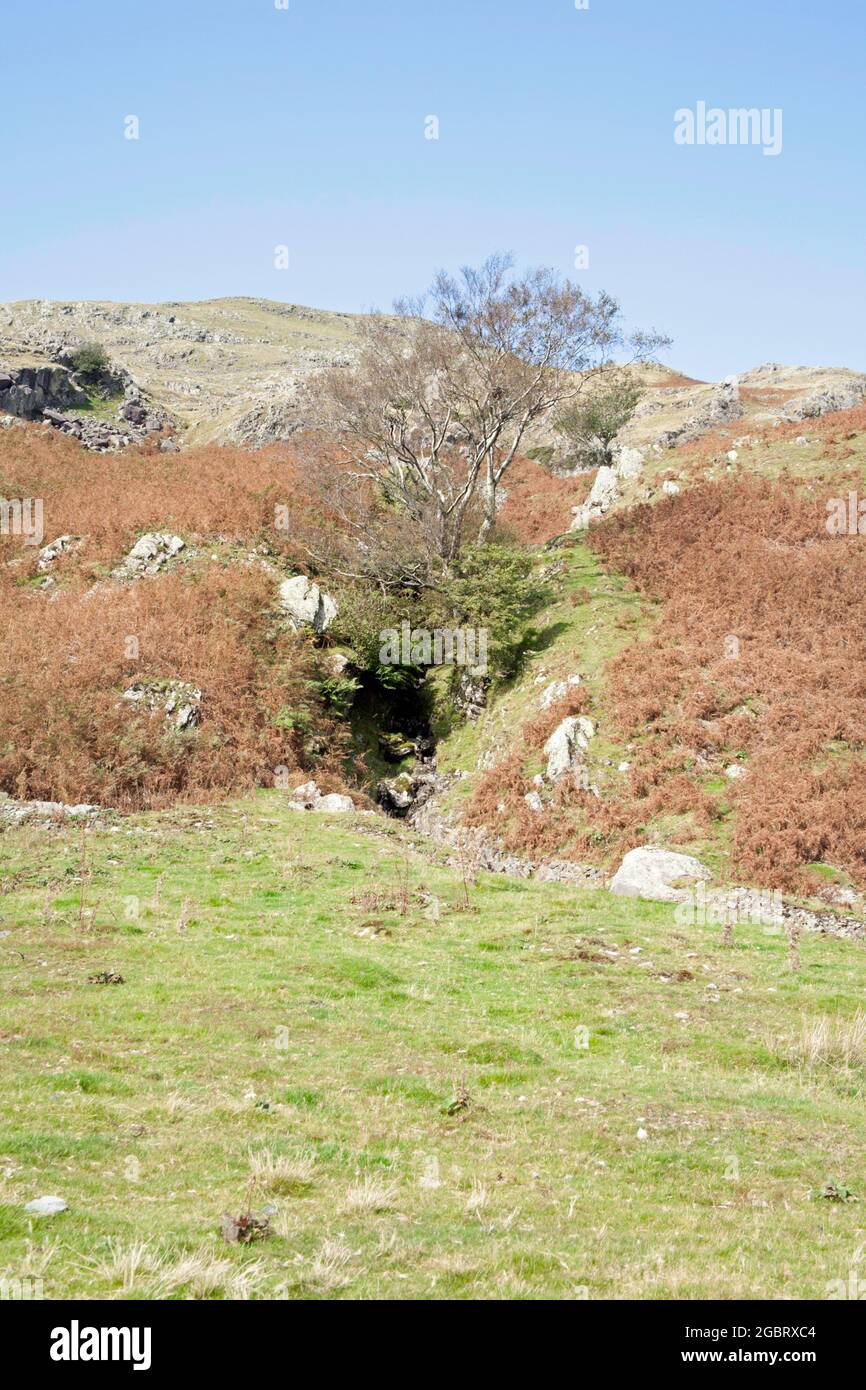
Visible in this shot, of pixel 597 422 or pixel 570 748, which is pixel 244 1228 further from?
pixel 597 422

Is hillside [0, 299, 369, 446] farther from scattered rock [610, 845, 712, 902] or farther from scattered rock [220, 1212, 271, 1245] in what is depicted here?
scattered rock [220, 1212, 271, 1245]

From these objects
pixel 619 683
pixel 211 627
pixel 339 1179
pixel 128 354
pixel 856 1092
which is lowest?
pixel 856 1092

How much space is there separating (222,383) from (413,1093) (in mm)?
100518

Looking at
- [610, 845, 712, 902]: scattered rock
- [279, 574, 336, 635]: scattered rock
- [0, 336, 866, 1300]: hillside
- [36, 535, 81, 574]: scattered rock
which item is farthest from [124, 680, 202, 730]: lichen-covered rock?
[610, 845, 712, 902]: scattered rock

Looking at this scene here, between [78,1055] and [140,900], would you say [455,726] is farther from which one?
[78,1055]

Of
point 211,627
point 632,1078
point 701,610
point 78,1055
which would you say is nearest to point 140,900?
point 78,1055

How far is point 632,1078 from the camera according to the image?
12.2 meters

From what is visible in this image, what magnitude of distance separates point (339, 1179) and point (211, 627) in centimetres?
2893

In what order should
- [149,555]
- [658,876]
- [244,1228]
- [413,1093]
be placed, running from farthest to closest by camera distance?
[149,555]
[658,876]
[413,1093]
[244,1228]

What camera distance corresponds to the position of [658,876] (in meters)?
23.6

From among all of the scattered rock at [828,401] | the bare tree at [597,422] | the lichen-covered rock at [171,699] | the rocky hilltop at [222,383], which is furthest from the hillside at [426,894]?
the bare tree at [597,422]

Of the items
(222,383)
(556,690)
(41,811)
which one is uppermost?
(222,383)

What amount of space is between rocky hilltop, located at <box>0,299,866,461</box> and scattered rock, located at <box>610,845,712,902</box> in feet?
101

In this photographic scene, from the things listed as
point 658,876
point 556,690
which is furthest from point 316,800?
point 658,876
